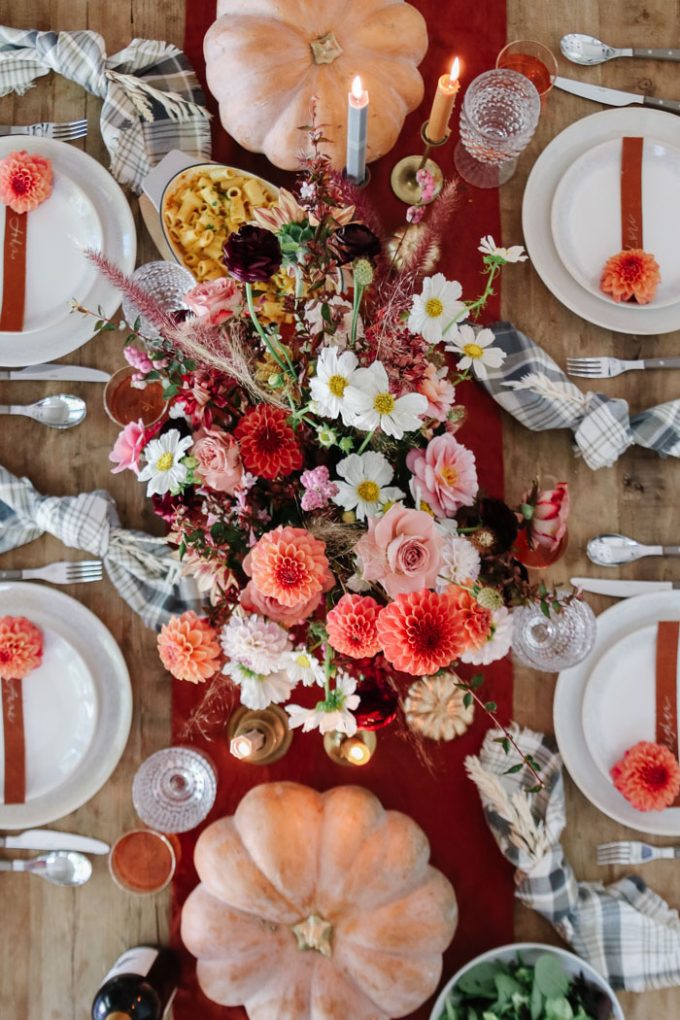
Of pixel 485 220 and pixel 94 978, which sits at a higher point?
pixel 485 220

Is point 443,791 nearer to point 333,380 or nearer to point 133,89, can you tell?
point 333,380

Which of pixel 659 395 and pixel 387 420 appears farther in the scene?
pixel 659 395

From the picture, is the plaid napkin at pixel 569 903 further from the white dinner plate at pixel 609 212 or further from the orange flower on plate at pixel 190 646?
the white dinner plate at pixel 609 212

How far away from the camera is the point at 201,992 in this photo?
1.21 meters

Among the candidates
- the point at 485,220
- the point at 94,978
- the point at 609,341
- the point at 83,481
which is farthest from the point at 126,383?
the point at 94,978

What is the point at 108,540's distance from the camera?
1.24 meters

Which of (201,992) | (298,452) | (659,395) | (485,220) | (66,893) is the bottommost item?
(201,992)

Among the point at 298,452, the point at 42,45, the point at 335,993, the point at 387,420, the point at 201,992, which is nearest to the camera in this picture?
the point at 387,420

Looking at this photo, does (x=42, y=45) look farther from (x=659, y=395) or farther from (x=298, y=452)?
(x=659, y=395)

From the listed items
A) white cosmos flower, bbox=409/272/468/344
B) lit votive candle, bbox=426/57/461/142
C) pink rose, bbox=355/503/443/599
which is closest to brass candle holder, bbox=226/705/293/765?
pink rose, bbox=355/503/443/599

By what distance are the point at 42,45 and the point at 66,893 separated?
138 cm

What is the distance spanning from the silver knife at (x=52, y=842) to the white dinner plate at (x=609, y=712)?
29.4 inches

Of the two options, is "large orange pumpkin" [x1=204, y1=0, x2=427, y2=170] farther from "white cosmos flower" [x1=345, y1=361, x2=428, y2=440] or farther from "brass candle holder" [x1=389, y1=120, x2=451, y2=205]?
"white cosmos flower" [x1=345, y1=361, x2=428, y2=440]

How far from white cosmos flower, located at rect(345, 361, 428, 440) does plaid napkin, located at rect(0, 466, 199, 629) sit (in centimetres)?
61
